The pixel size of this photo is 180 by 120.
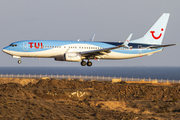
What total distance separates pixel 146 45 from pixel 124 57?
533 cm

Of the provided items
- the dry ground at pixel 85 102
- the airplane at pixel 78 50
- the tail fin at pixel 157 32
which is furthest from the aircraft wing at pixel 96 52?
the tail fin at pixel 157 32

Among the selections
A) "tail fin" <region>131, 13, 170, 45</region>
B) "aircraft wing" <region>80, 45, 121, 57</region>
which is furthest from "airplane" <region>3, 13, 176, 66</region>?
"tail fin" <region>131, 13, 170, 45</region>

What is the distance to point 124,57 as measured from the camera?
56.4 metres

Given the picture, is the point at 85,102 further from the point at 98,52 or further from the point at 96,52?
the point at 98,52

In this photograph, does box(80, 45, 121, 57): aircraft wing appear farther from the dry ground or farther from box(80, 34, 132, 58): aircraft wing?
the dry ground

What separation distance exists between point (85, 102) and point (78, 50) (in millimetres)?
12854

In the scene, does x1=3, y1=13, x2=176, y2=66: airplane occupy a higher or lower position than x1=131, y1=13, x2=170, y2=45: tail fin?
lower

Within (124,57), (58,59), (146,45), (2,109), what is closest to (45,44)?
(58,59)

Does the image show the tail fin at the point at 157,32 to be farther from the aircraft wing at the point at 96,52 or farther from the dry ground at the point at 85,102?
the aircraft wing at the point at 96,52

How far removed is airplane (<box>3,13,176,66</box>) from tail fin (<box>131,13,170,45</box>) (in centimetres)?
259

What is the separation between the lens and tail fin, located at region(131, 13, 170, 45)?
61.3m

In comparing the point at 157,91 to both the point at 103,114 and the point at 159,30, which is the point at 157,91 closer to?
the point at 159,30

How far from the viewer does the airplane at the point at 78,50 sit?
2015 inches

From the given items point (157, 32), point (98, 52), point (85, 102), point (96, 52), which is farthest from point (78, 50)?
point (157, 32)
